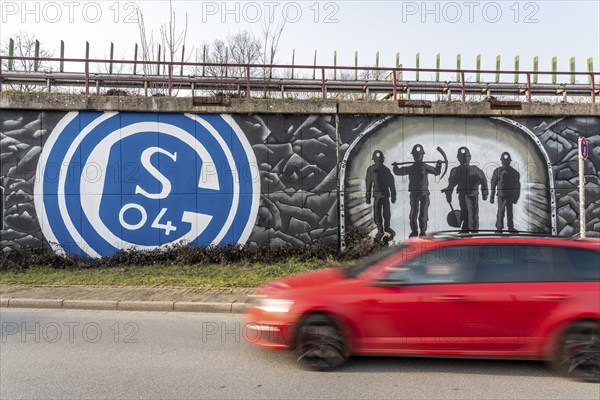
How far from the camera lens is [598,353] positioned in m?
4.38

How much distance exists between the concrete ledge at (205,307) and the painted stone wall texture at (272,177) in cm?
441

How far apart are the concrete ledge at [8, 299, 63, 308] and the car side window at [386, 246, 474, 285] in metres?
6.46

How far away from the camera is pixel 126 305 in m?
7.86

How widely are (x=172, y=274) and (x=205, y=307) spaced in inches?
121

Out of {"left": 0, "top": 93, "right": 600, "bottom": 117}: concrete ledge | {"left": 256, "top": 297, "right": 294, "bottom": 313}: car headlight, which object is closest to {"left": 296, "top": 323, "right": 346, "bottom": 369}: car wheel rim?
{"left": 256, "top": 297, "right": 294, "bottom": 313}: car headlight

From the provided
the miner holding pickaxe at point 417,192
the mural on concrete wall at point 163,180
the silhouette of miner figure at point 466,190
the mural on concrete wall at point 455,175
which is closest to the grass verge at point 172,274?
the mural on concrete wall at point 163,180

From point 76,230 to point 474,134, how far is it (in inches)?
456

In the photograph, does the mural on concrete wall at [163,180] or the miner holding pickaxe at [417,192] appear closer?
the mural on concrete wall at [163,180]

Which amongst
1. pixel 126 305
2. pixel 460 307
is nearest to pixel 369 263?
pixel 460 307

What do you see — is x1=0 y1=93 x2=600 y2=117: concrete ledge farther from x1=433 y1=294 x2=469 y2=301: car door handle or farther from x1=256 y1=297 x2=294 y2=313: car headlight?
x1=433 y1=294 x2=469 y2=301: car door handle

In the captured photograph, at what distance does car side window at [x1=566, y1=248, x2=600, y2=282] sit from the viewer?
4607mm

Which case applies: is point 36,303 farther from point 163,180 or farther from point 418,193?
point 418,193

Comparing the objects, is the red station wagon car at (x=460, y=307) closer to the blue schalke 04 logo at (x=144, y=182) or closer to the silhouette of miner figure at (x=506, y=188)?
the blue schalke 04 logo at (x=144, y=182)

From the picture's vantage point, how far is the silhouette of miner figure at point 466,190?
12562 millimetres
